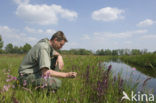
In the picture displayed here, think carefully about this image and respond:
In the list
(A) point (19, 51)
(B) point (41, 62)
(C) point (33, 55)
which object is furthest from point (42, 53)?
(A) point (19, 51)

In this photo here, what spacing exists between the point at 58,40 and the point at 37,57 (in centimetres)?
52

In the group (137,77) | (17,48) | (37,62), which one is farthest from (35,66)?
(17,48)

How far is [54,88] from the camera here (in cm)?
273

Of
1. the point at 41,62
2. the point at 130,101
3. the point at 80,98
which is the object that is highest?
the point at 41,62

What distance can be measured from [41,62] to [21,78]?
2.49 feet

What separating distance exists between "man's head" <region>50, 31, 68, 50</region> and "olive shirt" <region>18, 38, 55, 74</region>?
0.11 meters

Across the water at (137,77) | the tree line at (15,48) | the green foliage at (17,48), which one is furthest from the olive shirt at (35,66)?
the green foliage at (17,48)

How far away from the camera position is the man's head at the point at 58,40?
2.72 m

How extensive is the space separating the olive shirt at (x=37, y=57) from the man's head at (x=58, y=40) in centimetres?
11

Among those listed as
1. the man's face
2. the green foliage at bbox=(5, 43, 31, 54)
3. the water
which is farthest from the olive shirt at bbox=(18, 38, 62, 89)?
the green foliage at bbox=(5, 43, 31, 54)

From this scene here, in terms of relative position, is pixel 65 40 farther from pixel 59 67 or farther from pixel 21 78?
pixel 21 78

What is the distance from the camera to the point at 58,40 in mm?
2748

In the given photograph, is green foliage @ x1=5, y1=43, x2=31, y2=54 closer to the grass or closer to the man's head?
the grass

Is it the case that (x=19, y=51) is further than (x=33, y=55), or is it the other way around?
(x=19, y=51)
